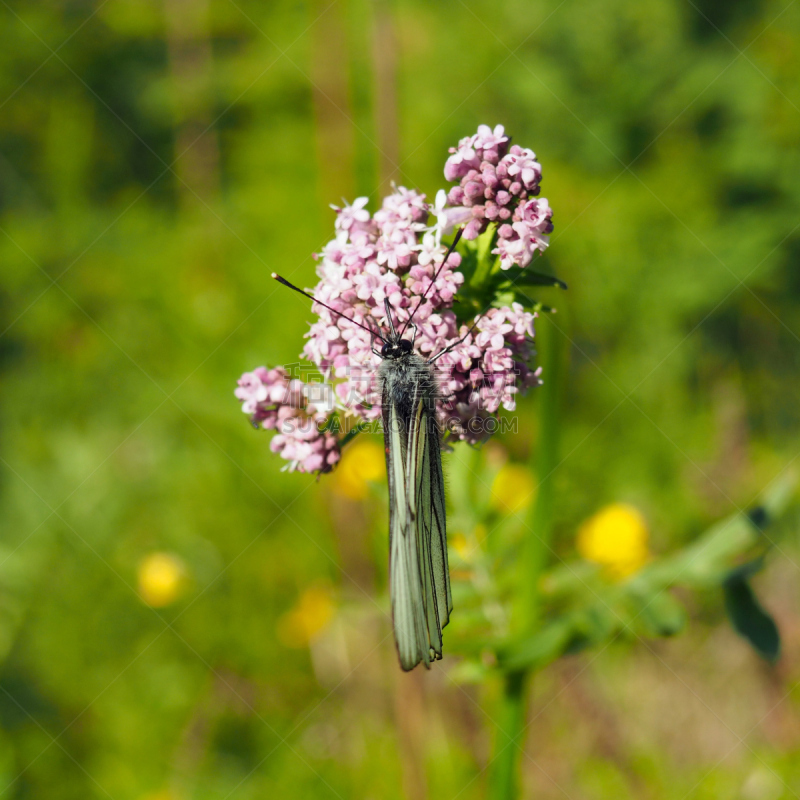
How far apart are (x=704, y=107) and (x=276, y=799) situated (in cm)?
619

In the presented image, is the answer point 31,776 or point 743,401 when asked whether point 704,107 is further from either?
point 31,776

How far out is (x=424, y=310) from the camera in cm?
243

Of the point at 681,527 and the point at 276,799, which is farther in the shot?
the point at 681,527

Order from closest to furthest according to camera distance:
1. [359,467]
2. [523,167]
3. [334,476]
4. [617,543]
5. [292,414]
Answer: [523,167] → [292,414] → [617,543] → [359,467] → [334,476]

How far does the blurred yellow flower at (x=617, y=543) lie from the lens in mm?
4152

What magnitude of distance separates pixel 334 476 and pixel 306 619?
1065mm

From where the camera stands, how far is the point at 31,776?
14.9 ft

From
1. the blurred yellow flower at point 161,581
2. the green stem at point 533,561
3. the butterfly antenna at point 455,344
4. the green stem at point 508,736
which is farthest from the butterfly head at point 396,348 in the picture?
the blurred yellow flower at point 161,581

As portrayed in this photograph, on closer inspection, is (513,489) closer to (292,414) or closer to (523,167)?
(292,414)

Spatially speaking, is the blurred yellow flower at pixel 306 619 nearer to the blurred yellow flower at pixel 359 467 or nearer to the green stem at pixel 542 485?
the blurred yellow flower at pixel 359 467

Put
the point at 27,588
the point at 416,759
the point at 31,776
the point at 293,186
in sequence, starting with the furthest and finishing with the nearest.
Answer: the point at 293,186 → the point at 27,588 → the point at 31,776 → the point at 416,759

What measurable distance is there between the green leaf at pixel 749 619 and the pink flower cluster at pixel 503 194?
5.87 feet

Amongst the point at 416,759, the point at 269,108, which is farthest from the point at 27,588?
the point at 269,108

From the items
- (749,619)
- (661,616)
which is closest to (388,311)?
(661,616)
